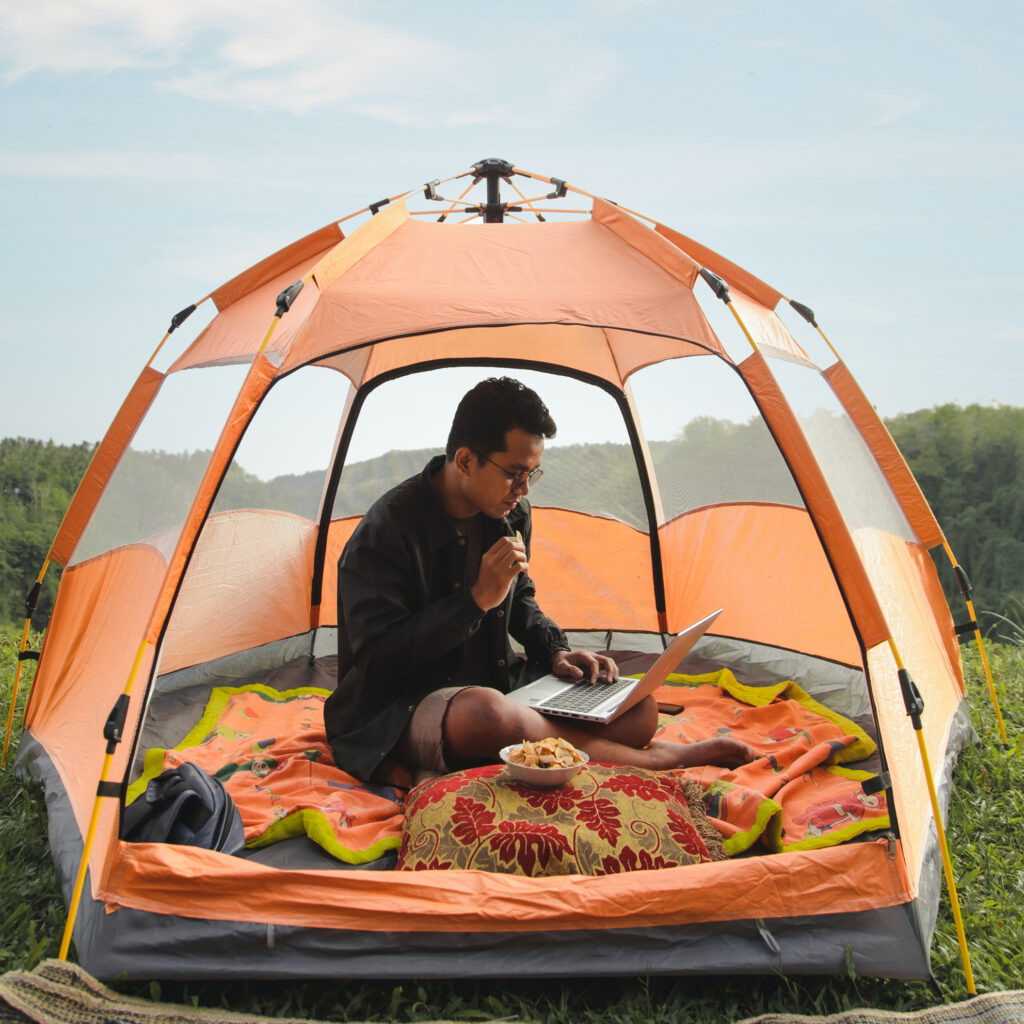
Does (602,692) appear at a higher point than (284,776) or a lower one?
higher

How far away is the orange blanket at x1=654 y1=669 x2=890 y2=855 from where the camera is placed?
176 centimetres

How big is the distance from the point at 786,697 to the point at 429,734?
136cm

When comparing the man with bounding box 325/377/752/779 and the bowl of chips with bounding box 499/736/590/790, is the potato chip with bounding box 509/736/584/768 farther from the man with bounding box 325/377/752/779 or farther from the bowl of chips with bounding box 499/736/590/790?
the man with bounding box 325/377/752/779

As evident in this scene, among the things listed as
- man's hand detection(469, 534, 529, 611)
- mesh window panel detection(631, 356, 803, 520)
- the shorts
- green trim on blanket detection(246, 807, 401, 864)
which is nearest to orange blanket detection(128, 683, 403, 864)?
green trim on blanket detection(246, 807, 401, 864)

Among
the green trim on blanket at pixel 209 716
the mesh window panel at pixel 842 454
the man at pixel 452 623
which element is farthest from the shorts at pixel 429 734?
the mesh window panel at pixel 842 454

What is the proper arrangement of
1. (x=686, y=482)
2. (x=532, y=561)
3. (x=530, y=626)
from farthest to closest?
(x=532, y=561) → (x=686, y=482) → (x=530, y=626)

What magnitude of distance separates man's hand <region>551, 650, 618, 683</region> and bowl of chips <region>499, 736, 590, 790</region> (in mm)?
545

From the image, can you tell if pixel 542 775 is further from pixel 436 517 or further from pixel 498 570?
pixel 436 517

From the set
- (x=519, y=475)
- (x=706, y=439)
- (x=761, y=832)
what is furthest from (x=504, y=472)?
(x=706, y=439)

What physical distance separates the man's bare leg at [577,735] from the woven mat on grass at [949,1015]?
746 mm

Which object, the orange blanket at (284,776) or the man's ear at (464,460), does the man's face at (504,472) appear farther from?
the orange blanket at (284,776)

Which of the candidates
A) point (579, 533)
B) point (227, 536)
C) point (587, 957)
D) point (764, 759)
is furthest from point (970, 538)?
point (587, 957)

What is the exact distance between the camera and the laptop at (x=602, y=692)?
6.20ft

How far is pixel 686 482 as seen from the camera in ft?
10.3
